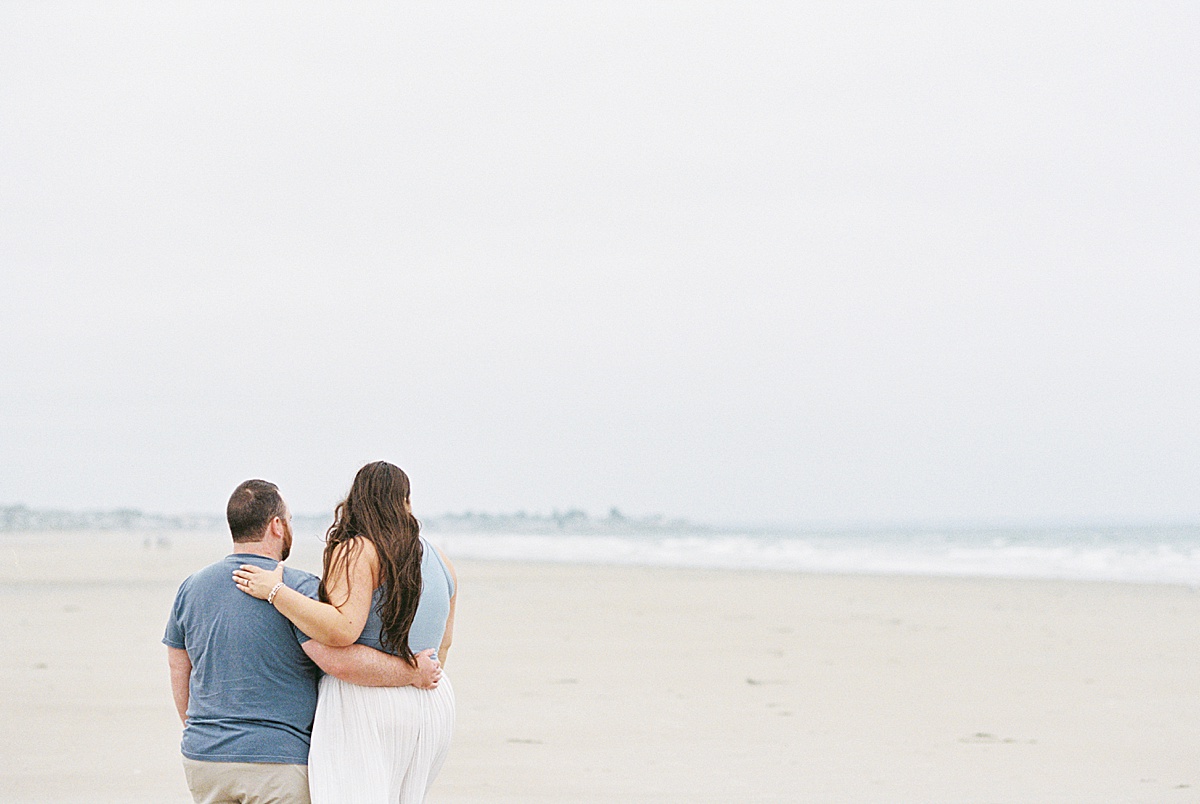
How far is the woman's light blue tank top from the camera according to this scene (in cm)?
331

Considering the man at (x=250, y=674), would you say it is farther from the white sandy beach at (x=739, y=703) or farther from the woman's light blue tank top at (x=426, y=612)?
the white sandy beach at (x=739, y=703)

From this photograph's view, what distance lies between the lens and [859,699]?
8.39 meters

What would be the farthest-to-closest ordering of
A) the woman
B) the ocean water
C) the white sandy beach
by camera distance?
the ocean water → the white sandy beach → the woman

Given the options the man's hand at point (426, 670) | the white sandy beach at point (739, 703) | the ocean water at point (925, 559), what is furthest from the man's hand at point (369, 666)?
the ocean water at point (925, 559)

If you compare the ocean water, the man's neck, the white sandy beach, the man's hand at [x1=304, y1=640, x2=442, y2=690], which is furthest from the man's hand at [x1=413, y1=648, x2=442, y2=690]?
the ocean water

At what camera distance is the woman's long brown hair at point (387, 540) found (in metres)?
3.29

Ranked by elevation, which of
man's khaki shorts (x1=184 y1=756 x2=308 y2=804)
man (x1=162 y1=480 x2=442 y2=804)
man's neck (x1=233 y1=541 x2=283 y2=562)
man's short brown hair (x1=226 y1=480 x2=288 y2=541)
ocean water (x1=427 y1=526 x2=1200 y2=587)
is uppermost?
man's short brown hair (x1=226 y1=480 x2=288 y2=541)

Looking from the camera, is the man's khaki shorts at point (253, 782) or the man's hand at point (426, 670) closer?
the man's khaki shorts at point (253, 782)

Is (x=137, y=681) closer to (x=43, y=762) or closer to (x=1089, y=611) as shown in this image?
(x=43, y=762)

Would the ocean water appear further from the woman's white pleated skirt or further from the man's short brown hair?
the man's short brown hair

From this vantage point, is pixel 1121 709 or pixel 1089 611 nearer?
pixel 1121 709

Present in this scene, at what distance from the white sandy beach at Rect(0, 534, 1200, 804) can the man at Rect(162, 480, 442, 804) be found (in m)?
2.52

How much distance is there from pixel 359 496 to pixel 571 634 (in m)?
9.04

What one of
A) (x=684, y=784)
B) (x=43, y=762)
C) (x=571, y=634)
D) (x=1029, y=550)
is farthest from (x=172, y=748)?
(x=1029, y=550)
